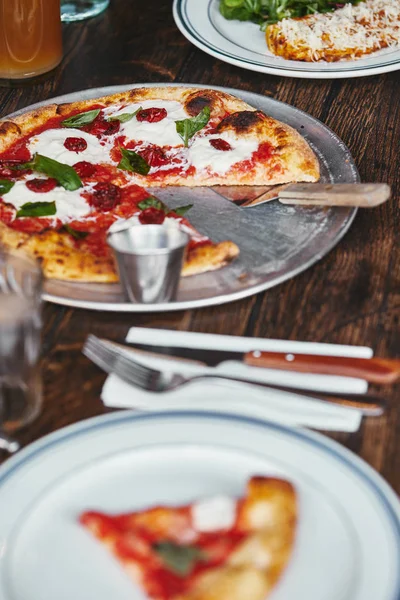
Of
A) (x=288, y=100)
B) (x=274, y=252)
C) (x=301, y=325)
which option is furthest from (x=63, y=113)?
(x=301, y=325)

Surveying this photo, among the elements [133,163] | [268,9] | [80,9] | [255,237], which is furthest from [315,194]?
[80,9]

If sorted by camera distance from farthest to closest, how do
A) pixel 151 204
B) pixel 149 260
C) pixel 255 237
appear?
pixel 151 204 → pixel 255 237 → pixel 149 260

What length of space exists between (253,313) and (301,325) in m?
0.10

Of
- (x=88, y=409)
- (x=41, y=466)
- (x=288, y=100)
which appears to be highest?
(x=41, y=466)

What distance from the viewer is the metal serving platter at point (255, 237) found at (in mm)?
1725

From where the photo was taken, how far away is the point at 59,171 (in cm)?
216

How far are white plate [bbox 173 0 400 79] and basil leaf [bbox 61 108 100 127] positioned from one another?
528mm

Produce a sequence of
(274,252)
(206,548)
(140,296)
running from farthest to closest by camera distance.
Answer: (274,252), (140,296), (206,548)

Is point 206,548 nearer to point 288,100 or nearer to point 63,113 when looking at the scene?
point 63,113

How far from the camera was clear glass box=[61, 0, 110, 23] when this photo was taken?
10.4ft

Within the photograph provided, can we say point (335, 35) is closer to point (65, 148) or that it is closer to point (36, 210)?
point (65, 148)

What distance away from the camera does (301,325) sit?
66.2 inches

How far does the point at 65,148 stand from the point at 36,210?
0.34 metres

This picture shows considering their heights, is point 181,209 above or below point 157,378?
below
